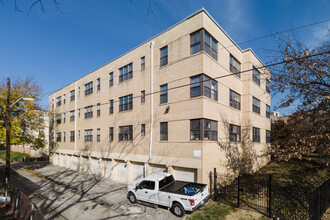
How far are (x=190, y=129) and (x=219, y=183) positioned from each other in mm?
4483

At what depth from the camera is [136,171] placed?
16859 mm

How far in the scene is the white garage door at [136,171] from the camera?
16484 mm

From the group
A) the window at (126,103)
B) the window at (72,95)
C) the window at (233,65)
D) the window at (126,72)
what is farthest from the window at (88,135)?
the window at (233,65)

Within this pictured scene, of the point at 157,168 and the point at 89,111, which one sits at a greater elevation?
the point at 89,111

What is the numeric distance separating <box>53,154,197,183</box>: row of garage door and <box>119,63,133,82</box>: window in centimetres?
847

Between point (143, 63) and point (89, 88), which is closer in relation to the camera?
point (143, 63)

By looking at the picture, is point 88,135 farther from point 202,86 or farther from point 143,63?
point 202,86

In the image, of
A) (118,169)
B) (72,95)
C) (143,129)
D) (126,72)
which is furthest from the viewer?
(72,95)

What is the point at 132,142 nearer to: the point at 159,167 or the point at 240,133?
the point at 159,167

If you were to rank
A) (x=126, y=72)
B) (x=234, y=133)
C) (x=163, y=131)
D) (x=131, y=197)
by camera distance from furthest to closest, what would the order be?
(x=126, y=72) < (x=234, y=133) < (x=163, y=131) < (x=131, y=197)

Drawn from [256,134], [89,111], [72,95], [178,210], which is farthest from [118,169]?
[256,134]

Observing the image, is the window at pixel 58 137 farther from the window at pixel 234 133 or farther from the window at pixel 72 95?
the window at pixel 234 133

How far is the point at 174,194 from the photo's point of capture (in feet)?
33.3

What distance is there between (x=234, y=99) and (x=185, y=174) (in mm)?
8744
